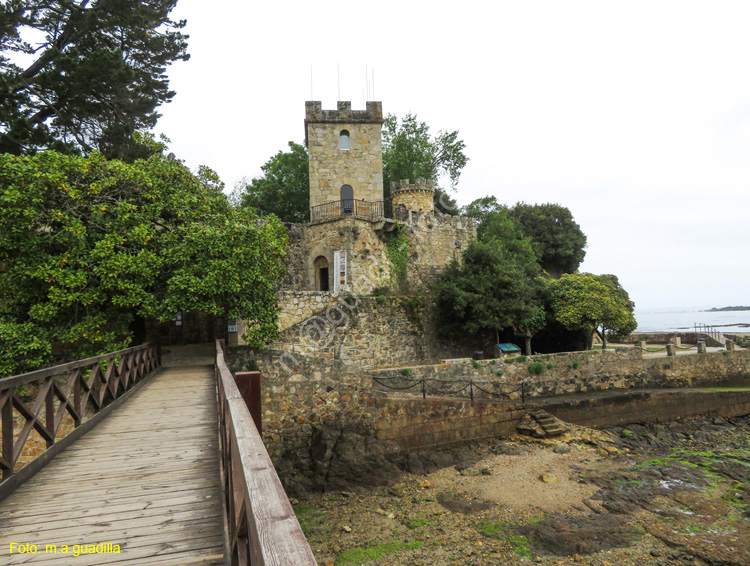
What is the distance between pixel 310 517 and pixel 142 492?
6.77 meters

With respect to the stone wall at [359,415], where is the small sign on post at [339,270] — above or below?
above

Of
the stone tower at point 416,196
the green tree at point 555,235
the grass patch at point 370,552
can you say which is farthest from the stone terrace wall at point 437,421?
the green tree at point 555,235

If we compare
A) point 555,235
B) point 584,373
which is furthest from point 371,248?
point 555,235

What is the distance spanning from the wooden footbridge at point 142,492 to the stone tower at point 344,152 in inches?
651

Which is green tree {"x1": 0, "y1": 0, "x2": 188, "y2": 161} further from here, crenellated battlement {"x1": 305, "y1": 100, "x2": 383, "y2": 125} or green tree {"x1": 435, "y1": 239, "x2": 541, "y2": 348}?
green tree {"x1": 435, "y1": 239, "x2": 541, "y2": 348}

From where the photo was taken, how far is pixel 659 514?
360 inches

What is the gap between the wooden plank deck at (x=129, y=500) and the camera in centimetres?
249

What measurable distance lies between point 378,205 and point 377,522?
14.9 m

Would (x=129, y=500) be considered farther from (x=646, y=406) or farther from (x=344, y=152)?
(x=344, y=152)

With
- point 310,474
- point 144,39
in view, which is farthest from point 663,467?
point 144,39

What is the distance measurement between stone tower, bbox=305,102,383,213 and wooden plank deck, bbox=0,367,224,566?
17.0m

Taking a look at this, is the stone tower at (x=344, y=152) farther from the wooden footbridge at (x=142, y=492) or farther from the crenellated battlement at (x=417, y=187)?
the wooden footbridge at (x=142, y=492)

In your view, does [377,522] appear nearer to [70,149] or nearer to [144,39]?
[70,149]

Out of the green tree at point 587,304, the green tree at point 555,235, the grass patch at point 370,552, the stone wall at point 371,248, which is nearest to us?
the grass patch at point 370,552
